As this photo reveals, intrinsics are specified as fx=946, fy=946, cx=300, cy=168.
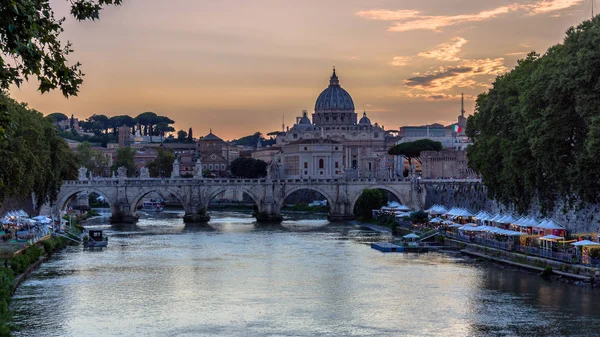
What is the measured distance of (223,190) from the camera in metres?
86.5

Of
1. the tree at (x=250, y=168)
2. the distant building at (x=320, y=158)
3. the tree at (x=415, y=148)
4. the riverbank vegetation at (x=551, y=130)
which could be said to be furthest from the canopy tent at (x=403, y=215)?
the tree at (x=250, y=168)

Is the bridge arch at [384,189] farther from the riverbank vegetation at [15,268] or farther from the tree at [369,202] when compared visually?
the riverbank vegetation at [15,268]

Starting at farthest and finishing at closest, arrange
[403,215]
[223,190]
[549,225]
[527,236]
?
[223,190], [403,215], [527,236], [549,225]

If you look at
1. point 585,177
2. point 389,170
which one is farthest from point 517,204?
point 389,170

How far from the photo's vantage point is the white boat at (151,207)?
112375 millimetres

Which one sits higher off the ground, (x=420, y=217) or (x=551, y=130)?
(x=551, y=130)

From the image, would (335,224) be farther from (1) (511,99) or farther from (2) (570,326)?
(2) (570,326)

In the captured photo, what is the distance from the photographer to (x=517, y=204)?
50219 millimetres

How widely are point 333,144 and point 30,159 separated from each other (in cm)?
9233

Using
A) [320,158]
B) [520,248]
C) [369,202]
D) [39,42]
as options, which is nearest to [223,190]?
[369,202]

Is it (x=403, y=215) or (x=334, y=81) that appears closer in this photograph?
(x=403, y=215)

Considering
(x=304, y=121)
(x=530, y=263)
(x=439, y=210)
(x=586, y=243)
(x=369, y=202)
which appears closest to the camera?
(x=586, y=243)

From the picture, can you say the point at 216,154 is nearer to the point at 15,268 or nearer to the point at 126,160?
the point at 126,160

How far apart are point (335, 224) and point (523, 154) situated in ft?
123
